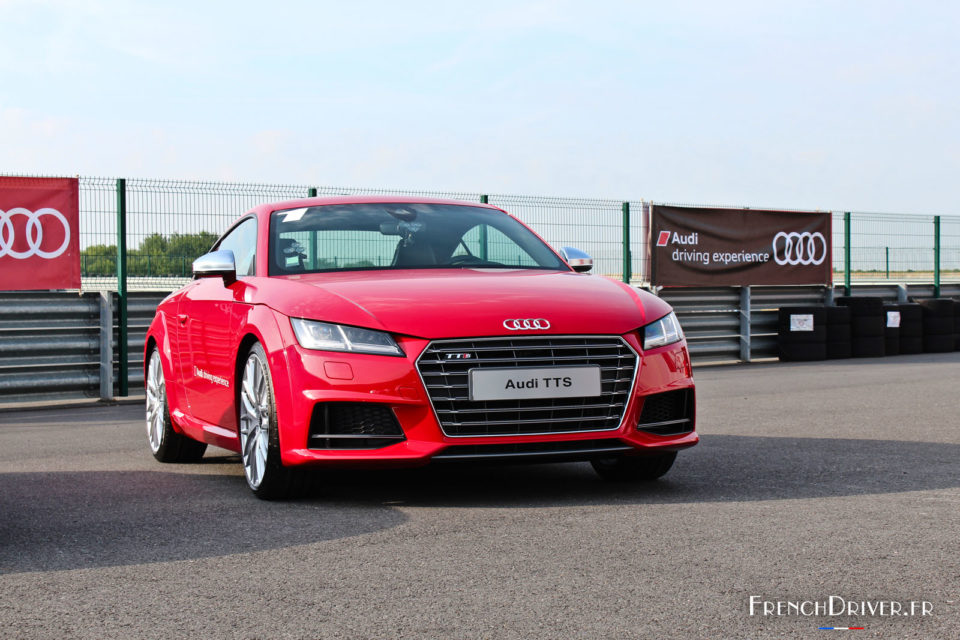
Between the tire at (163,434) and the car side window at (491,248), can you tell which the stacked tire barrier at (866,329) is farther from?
the tire at (163,434)

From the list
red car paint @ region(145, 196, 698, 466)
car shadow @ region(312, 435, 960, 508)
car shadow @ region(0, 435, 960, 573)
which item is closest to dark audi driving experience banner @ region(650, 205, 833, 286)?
car shadow @ region(0, 435, 960, 573)

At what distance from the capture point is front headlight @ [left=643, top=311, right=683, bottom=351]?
5812 mm

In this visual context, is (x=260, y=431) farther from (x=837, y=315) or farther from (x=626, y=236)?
(x=837, y=315)

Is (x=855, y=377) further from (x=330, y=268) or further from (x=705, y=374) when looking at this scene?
(x=330, y=268)

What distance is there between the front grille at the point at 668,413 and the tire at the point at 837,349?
Answer: 13378 mm

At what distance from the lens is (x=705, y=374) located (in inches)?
625

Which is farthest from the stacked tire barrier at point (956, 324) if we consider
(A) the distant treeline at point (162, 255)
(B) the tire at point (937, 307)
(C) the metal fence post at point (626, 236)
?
(A) the distant treeline at point (162, 255)

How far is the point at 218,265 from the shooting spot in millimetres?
6465

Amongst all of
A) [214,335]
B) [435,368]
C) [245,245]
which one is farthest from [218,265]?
[435,368]

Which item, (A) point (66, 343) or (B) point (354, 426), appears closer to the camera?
(B) point (354, 426)

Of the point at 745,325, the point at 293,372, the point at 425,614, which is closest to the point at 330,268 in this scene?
the point at 293,372

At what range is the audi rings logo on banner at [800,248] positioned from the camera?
19.4 metres

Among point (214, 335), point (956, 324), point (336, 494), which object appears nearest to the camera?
point (336, 494)

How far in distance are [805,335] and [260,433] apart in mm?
13986
